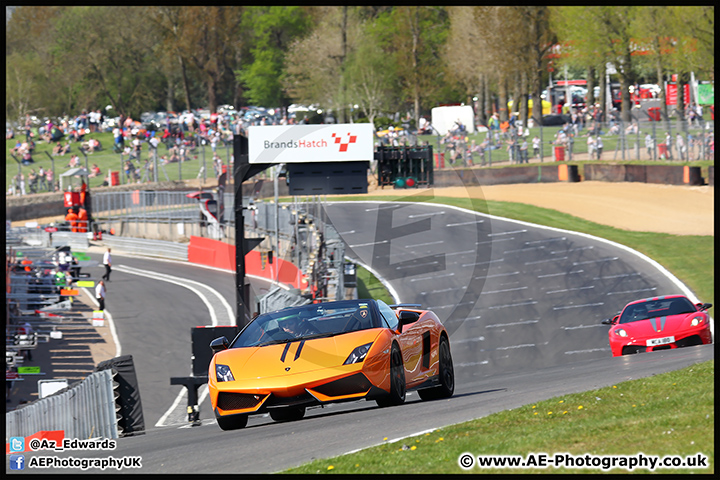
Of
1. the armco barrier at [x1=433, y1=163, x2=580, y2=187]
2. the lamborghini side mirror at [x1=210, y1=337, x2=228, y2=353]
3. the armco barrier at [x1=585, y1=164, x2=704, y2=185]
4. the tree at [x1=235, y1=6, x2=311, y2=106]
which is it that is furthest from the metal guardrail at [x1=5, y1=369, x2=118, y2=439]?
the tree at [x1=235, y1=6, x2=311, y2=106]

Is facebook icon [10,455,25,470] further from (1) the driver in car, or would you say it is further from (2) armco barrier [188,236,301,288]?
(2) armco barrier [188,236,301,288]

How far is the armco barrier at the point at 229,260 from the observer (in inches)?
1227

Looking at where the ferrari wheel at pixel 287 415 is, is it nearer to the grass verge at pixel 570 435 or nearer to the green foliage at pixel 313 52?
the grass verge at pixel 570 435

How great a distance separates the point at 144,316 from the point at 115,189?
23468mm

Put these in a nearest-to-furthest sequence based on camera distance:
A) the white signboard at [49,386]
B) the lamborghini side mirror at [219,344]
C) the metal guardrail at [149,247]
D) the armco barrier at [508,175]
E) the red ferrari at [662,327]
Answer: the lamborghini side mirror at [219,344], the white signboard at [49,386], the red ferrari at [662,327], the metal guardrail at [149,247], the armco barrier at [508,175]

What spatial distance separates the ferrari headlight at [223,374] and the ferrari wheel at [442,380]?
2657 mm

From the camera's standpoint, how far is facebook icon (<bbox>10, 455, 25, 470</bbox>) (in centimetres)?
844

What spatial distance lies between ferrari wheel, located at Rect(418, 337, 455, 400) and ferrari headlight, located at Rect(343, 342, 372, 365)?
76.4 inches

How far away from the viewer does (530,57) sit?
6569 centimetres

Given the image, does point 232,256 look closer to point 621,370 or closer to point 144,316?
point 144,316

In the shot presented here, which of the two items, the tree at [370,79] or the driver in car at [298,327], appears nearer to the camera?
the driver in car at [298,327]

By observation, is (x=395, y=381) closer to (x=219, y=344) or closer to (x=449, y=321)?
(x=219, y=344)

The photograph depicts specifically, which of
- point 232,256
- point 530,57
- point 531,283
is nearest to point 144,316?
point 232,256

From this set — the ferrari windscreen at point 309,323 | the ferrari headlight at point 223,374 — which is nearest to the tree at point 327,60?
the ferrari windscreen at point 309,323
